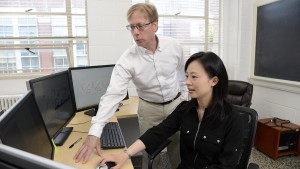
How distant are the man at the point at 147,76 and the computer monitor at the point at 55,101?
27cm

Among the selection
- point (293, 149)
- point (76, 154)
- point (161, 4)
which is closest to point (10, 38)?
point (161, 4)

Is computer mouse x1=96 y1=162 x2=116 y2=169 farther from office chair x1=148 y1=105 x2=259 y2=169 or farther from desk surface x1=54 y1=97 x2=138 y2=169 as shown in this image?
office chair x1=148 y1=105 x2=259 y2=169

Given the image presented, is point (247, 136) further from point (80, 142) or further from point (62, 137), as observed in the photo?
point (62, 137)

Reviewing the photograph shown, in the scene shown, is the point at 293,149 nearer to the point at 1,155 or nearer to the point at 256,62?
the point at 256,62

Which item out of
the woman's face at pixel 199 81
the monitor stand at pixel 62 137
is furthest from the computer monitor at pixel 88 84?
the woman's face at pixel 199 81

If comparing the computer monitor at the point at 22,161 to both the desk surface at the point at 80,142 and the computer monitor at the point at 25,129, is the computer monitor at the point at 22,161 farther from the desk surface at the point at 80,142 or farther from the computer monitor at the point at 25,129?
the desk surface at the point at 80,142

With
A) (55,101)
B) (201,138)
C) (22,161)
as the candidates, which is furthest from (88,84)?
(22,161)

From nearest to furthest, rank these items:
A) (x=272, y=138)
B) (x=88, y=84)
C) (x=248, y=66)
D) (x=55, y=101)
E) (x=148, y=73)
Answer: (x=55, y=101), (x=148, y=73), (x=88, y=84), (x=272, y=138), (x=248, y=66)

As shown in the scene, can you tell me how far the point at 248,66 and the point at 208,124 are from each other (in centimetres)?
261

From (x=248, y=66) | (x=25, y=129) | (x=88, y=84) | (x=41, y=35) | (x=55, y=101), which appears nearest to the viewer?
(x=25, y=129)

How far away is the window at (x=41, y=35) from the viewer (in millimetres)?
2967

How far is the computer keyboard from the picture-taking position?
137 cm

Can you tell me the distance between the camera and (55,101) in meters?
1.47

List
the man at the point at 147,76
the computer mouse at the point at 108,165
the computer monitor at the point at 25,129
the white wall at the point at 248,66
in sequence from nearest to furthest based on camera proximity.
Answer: the computer monitor at the point at 25,129 < the computer mouse at the point at 108,165 < the man at the point at 147,76 < the white wall at the point at 248,66
